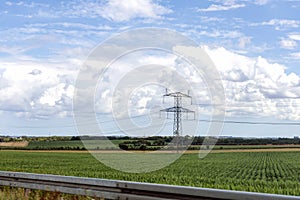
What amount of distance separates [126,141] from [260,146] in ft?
159

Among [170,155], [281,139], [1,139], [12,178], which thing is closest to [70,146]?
[1,139]

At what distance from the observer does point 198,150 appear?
79000 millimetres

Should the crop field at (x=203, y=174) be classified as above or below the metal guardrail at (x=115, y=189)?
below

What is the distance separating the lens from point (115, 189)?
7.16m

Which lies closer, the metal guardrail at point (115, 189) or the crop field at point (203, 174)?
the metal guardrail at point (115, 189)

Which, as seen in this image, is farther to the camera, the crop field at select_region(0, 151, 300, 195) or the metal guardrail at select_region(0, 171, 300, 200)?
the crop field at select_region(0, 151, 300, 195)

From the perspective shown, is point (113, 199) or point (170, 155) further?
point (170, 155)

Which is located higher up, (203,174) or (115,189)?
(115,189)

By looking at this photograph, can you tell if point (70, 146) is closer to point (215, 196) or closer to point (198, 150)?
point (198, 150)

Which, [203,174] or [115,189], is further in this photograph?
[203,174]

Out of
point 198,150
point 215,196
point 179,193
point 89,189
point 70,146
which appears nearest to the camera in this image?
point 215,196

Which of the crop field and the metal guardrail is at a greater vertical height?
the metal guardrail

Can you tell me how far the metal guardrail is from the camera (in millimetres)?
5645

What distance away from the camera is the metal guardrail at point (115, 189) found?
5645 millimetres
